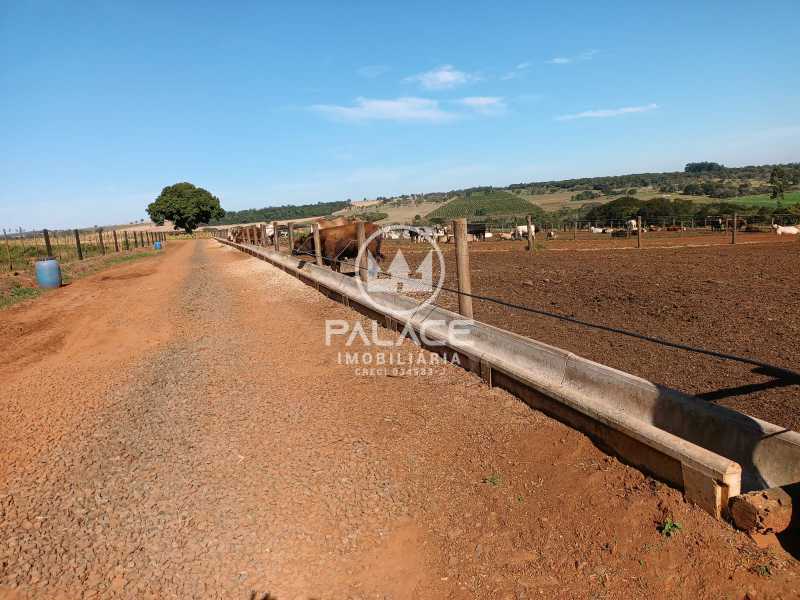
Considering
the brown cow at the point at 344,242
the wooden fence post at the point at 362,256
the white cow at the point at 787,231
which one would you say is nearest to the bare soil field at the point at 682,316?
the wooden fence post at the point at 362,256

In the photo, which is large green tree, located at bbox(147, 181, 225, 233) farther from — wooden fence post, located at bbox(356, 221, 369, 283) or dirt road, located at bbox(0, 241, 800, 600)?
dirt road, located at bbox(0, 241, 800, 600)


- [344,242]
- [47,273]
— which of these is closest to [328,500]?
[344,242]

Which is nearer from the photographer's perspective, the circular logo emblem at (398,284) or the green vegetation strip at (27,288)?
the circular logo emblem at (398,284)

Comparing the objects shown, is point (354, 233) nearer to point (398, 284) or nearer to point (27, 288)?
point (398, 284)

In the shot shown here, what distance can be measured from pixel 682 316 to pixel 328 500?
6778mm

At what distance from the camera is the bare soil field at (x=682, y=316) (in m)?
5.18

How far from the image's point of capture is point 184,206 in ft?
315

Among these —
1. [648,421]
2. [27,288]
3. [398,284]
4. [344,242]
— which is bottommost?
[648,421]

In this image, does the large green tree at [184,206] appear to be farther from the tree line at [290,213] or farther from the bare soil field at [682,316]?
the bare soil field at [682,316]

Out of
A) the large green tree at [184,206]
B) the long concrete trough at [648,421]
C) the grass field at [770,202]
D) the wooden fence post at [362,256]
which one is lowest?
the long concrete trough at [648,421]

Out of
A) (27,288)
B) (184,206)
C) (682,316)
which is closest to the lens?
(682,316)

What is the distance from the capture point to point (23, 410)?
5.12 metres

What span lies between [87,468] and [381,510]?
228 cm

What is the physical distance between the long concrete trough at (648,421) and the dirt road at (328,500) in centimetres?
15
